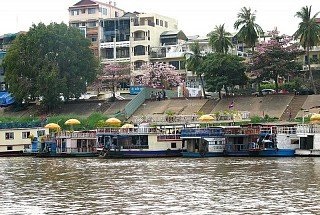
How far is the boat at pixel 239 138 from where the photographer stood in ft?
171

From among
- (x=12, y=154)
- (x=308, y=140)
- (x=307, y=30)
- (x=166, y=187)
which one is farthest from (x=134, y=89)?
(x=166, y=187)

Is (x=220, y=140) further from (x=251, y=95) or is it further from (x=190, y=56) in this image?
(x=190, y=56)

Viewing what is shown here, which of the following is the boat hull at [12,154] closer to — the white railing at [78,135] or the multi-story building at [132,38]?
the white railing at [78,135]

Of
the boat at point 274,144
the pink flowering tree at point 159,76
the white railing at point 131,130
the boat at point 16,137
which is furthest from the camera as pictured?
the pink flowering tree at point 159,76

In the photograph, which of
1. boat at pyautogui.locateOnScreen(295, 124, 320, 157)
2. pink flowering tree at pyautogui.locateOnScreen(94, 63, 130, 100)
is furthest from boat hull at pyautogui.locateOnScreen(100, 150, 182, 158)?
pink flowering tree at pyautogui.locateOnScreen(94, 63, 130, 100)

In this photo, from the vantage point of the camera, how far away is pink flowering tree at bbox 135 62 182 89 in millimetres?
87875

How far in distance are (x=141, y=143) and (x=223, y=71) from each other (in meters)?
24.9

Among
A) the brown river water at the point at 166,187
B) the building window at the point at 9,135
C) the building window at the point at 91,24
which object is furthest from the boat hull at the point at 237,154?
the building window at the point at 91,24

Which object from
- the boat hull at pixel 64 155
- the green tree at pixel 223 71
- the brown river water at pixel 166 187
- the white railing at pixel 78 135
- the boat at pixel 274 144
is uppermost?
the green tree at pixel 223 71

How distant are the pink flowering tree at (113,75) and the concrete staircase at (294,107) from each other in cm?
2380

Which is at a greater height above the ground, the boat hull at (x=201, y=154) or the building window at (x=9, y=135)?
the building window at (x=9, y=135)

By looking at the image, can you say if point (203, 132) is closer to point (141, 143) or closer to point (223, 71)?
point (141, 143)

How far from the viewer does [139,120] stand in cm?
6788

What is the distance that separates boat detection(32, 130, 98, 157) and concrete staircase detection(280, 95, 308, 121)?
62.8ft
